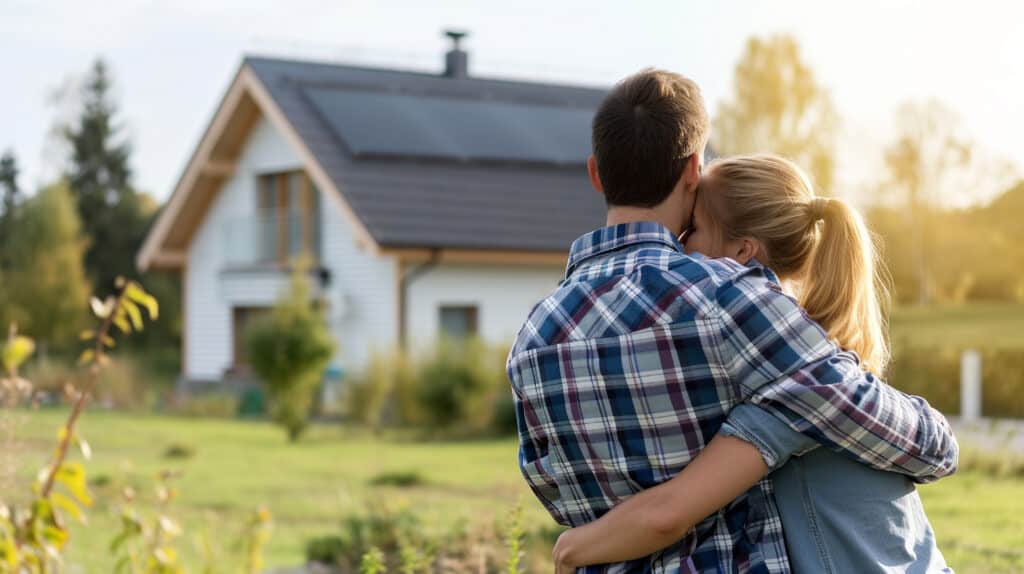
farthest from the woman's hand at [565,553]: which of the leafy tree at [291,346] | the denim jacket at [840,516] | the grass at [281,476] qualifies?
the leafy tree at [291,346]

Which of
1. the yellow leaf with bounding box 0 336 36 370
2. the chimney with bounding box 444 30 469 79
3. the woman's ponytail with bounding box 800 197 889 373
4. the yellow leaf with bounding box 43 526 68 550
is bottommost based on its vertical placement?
the yellow leaf with bounding box 43 526 68 550

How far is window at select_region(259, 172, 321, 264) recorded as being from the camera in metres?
25.3

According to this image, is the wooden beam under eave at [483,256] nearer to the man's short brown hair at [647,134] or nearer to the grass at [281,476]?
the grass at [281,476]

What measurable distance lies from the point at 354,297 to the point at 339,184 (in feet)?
7.16

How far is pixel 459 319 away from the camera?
23.8m

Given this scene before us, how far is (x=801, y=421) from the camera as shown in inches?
89.1

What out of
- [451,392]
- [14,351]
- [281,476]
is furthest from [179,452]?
[14,351]

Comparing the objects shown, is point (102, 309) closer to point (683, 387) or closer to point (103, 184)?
point (683, 387)

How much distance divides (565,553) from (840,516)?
50 centimetres

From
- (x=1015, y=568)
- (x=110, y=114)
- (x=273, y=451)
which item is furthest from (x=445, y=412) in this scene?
(x=110, y=114)

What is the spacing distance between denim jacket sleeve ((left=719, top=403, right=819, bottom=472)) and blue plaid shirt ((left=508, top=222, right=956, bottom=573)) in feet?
0.05

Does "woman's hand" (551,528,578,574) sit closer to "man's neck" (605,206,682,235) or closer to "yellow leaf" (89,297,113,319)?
"man's neck" (605,206,682,235)

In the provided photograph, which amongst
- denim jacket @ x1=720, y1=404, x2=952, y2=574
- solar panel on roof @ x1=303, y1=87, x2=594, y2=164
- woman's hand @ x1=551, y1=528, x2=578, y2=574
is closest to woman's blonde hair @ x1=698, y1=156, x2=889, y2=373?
denim jacket @ x1=720, y1=404, x2=952, y2=574

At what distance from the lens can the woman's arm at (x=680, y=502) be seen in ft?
7.44
